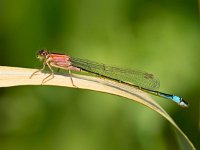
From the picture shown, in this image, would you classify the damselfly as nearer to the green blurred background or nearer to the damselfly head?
the damselfly head

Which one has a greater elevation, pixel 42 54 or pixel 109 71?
pixel 42 54

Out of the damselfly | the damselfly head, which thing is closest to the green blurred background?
the damselfly

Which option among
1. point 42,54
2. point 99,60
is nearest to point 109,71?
point 99,60

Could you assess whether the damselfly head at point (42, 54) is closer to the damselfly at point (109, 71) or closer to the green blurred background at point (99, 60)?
the damselfly at point (109, 71)

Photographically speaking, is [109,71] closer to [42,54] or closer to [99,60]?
[99,60]

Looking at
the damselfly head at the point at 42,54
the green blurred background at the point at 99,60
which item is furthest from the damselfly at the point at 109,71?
the green blurred background at the point at 99,60

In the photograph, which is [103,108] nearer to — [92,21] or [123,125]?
[123,125]


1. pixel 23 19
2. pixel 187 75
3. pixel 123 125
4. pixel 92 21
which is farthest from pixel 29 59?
pixel 187 75
